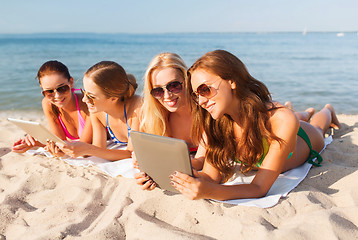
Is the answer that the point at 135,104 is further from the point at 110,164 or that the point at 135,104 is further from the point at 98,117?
the point at 110,164

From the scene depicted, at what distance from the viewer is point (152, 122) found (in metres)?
3.39

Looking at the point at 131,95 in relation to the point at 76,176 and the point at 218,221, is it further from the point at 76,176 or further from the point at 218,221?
the point at 218,221

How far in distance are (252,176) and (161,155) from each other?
50.1 inches

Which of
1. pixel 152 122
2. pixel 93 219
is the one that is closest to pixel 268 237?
pixel 93 219

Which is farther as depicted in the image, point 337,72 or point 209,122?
point 337,72

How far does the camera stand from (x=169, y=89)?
305 cm

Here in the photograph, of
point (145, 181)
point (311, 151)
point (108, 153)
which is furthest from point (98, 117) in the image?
point (311, 151)

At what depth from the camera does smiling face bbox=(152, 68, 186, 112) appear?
3.06 metres

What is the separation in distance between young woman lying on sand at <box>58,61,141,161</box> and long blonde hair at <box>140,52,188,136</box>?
38 centimetres

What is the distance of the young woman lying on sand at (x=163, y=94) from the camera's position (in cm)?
306

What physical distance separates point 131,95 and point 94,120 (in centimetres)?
58

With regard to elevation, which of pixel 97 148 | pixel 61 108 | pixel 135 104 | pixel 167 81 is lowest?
pixel 97 148

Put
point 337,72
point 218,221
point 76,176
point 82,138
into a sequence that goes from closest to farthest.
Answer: point 218,221 → point 76,176 → point 82,138 → point 337,72

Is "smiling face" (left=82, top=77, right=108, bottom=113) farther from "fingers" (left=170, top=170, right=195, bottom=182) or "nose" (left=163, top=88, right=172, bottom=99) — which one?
"fingers" (left=170, top=170, right=195, bottom=182)
